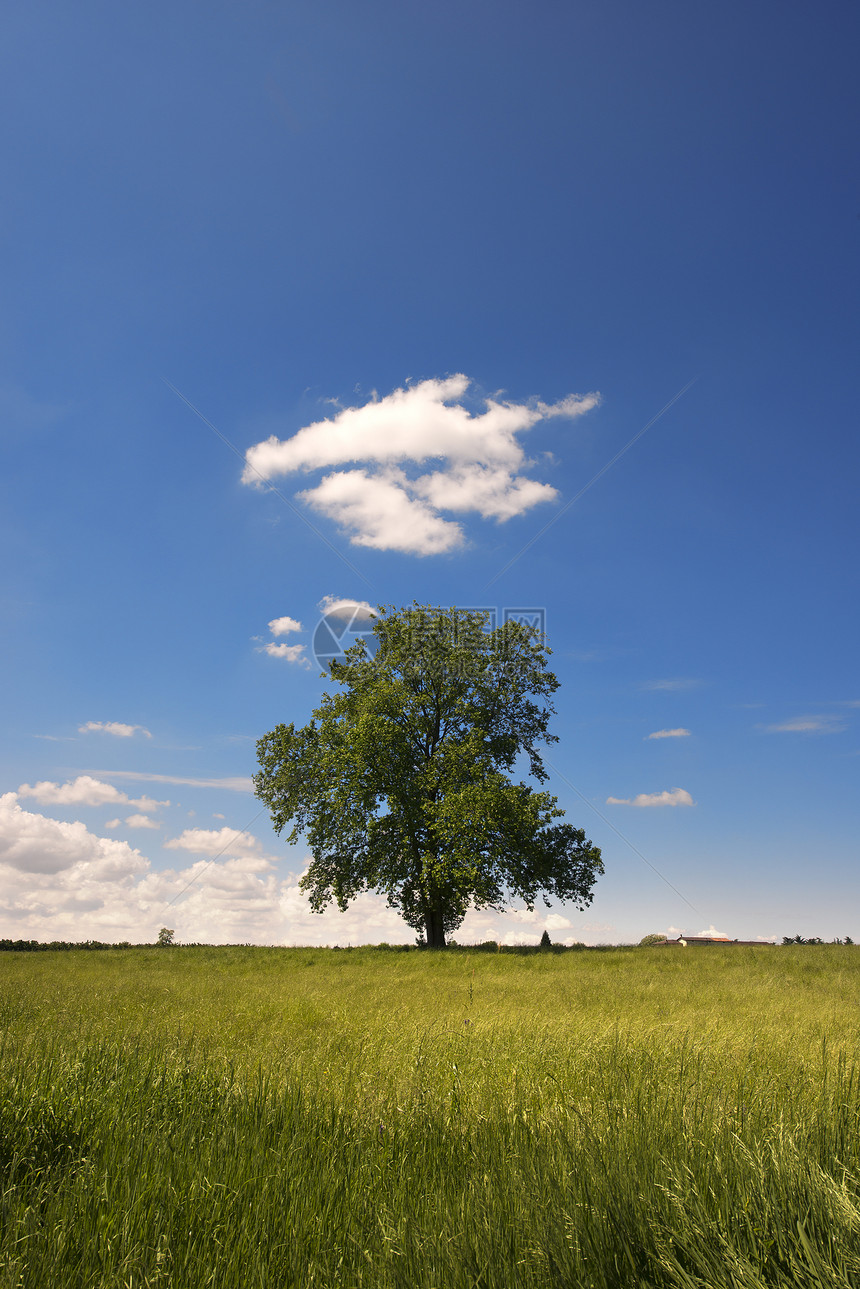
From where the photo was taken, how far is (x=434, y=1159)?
3.90 meters

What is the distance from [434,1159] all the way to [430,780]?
2591 centimetres

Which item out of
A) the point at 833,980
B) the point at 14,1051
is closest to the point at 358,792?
the point at 833,980

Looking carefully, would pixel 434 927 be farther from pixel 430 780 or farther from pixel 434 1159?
pixel 434 1159

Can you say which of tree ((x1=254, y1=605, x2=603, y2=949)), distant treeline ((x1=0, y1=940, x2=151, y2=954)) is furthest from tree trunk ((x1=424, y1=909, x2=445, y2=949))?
distant treeline ((x1=0, y1=940, x2=151, y2=954))

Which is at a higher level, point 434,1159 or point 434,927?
point 434,927

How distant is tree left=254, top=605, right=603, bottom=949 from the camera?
28688mm

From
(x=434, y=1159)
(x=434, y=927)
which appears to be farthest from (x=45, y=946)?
(x=434, y=1159)

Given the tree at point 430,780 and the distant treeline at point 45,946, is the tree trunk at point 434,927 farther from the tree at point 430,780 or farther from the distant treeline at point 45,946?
the distant treeline at point 45,946

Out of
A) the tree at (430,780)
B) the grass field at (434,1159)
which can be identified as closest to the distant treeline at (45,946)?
the tree at (430,780)

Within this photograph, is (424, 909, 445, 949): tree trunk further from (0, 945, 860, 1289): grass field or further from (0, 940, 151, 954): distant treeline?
(0, 945, 860, 1289): grass field

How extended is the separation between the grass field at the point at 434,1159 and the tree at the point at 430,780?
771 inches

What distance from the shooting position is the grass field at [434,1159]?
238 cm

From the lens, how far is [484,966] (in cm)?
2173

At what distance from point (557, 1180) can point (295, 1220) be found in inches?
46.7
